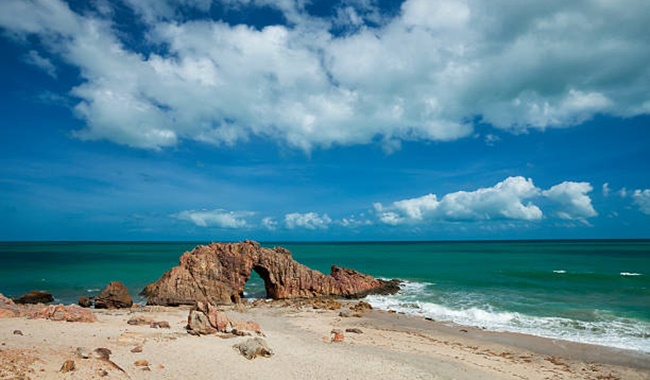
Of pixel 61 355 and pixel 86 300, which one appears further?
pixel 86 300

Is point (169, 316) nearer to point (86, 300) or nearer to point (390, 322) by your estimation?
point (86, 300)

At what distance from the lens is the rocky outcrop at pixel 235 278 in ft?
113

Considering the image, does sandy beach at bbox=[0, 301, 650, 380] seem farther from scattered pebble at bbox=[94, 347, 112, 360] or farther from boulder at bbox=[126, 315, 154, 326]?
boulder at bbox=[126, 315, 154, 326]

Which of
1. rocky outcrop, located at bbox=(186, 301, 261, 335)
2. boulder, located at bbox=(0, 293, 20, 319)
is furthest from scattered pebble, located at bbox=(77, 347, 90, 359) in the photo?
boulder, located at bbox=(0, 293, 20, 319)

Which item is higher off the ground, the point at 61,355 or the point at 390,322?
the point at 61,355

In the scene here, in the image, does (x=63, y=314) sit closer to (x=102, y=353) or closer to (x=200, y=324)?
(x=200, y=324)

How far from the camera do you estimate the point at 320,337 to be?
2233cm

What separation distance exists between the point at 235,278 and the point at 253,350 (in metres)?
21.0

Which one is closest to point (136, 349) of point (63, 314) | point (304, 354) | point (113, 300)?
point (304, 354)

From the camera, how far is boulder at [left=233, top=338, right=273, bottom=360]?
658 inches

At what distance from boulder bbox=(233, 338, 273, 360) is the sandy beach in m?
0.27

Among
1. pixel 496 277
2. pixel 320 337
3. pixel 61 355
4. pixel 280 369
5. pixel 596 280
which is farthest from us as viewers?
pixel 496 277

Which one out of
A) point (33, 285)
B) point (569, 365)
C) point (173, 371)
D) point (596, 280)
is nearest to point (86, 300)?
point (33, 285)

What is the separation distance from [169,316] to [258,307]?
8.37 m
